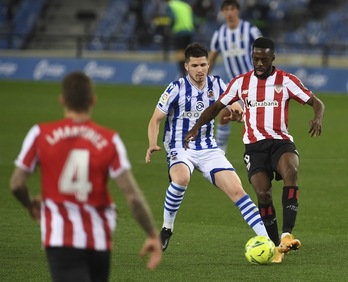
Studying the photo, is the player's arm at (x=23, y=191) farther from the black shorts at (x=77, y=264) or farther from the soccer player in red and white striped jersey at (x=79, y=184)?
the black shorts at (x=77, y=264)

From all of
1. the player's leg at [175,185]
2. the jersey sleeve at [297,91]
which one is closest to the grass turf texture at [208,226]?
the player's leg at [175,185]

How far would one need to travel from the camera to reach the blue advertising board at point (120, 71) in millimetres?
29797

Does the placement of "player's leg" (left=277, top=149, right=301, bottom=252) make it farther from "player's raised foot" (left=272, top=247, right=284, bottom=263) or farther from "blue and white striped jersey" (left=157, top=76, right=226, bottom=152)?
"blue and white striped jersey" (left=157, top=76, right=226, bottom=152)

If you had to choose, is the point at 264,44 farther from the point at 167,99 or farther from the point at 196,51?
the point at 167,99

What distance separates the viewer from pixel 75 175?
19.3ft

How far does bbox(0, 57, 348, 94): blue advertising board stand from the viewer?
29797 mm

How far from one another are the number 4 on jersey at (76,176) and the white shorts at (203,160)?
14.2 ft

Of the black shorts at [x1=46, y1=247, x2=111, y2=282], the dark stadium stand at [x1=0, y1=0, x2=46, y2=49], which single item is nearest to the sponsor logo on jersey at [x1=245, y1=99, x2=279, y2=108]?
the black shorts at [x1=46, y1=247, x2=111, y2=282]

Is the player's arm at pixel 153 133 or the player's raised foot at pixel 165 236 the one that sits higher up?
the player's arm at pixel 153 133

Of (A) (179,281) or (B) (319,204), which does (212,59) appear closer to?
(B) (319,204)

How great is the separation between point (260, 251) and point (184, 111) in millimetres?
1840

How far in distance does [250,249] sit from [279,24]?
25991 mm

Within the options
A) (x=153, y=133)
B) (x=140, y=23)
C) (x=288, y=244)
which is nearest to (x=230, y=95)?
(x=153, y=133)

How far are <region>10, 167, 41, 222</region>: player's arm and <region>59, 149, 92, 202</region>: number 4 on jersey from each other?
0.76 ft
